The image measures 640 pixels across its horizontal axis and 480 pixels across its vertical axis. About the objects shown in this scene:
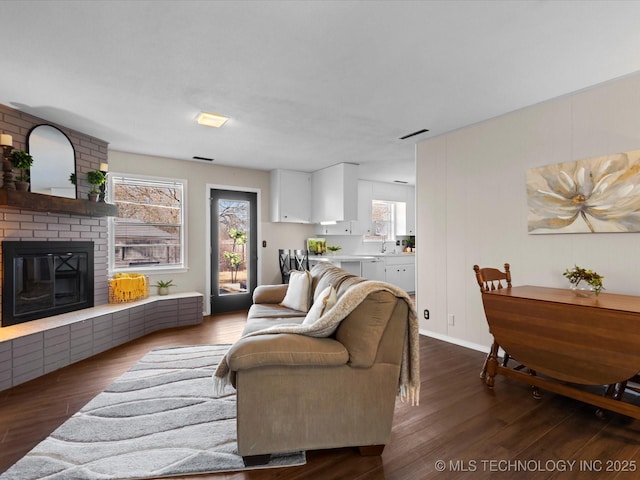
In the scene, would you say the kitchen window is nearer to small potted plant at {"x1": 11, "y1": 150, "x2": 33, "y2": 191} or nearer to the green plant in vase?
the green plant in vase

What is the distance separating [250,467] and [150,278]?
3658mm

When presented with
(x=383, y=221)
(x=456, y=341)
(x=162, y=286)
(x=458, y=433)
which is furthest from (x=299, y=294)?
(x=383, y=221)

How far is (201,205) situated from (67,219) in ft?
5.86

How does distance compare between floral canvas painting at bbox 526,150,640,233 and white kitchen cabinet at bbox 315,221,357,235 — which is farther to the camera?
white kitchen cabinet at bbox 315,221,357,235

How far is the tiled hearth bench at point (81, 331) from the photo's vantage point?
264 cm

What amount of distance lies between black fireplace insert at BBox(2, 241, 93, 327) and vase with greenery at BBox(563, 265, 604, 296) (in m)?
4.79

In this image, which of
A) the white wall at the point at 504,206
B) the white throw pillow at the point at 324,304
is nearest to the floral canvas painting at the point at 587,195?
the white wall at the point at 504,206

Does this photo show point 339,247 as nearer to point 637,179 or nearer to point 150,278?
point 150,278

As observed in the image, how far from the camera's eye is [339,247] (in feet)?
20.7

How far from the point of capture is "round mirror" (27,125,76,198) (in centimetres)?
327

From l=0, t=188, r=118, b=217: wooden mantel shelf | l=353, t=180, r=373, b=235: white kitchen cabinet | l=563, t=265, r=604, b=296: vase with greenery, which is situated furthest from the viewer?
l=353, t=180, r=373, b=235: white kitchen cabinet

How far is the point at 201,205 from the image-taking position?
509cm

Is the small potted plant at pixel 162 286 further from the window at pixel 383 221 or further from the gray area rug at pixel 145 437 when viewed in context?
the window at pixel 383 221

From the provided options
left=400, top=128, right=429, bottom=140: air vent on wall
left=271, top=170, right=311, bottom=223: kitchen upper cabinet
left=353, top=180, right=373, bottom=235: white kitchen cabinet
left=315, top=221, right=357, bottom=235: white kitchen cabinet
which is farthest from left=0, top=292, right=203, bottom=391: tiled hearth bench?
left=353, top=180, right=373, bottom=235: white kitchen cabinet
